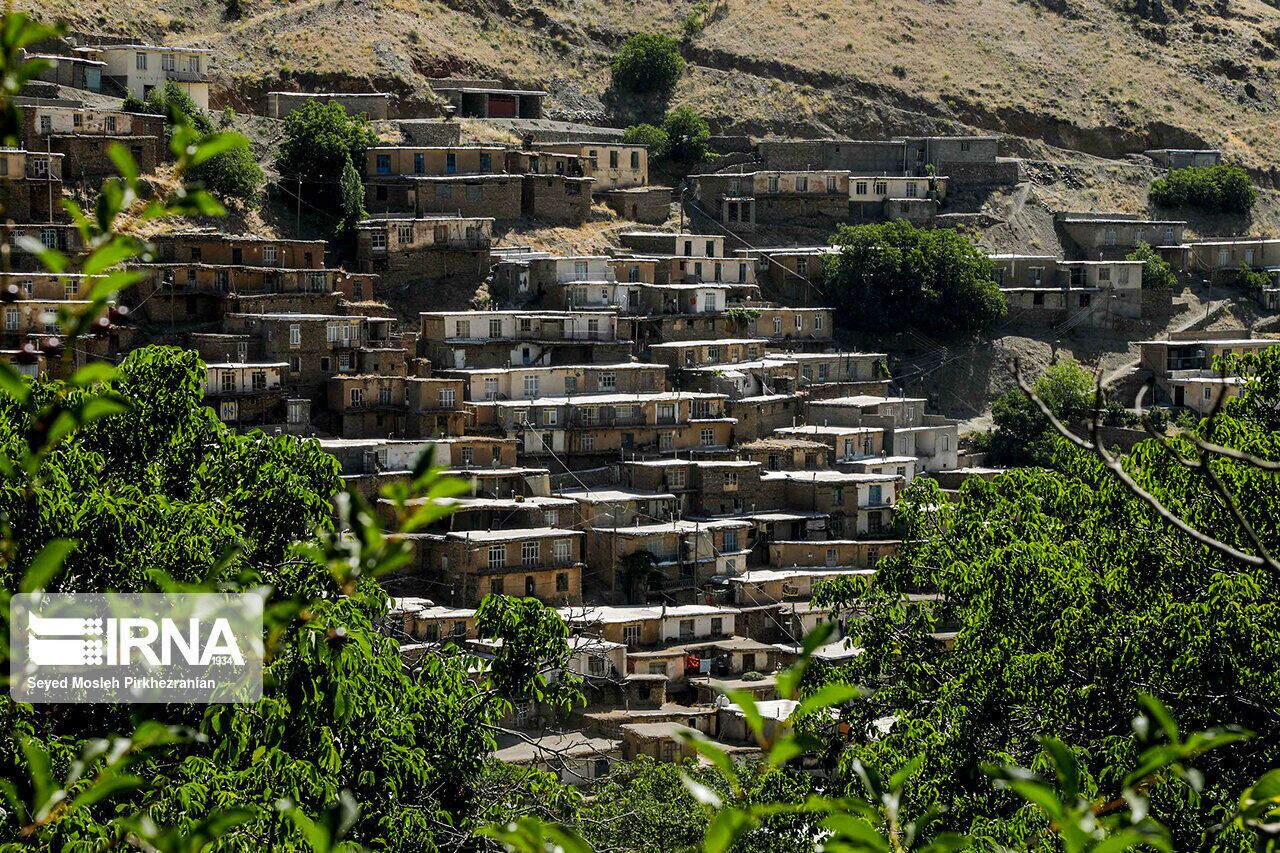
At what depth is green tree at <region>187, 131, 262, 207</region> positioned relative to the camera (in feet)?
139

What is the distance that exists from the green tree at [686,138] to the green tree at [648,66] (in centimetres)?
447

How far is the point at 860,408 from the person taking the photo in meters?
43.5

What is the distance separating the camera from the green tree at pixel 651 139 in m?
52.8

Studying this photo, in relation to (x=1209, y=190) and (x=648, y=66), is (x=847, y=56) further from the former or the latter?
(x=1209, y=190)

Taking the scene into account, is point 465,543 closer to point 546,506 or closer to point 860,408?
point 546,506

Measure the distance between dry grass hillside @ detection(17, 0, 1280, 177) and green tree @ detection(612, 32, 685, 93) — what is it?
26.5 inches

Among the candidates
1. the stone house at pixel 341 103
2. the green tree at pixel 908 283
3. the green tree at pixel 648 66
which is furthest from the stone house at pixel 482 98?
the green tree at pixel 908 283

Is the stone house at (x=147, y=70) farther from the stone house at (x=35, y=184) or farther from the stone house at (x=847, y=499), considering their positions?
the stone house at (x=847, y=499)

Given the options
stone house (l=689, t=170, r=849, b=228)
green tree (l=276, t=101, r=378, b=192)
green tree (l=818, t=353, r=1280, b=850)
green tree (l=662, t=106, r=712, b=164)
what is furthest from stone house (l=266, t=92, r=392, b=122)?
green tree (l=818, t=353, r=1280, b=850)

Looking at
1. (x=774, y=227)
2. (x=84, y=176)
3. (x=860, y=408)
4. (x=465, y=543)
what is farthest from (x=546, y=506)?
(x=774, y=227)

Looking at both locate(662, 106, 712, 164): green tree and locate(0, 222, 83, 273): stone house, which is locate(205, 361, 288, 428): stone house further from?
locate(662, 106, 712, 164): green tree

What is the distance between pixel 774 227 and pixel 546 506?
17.2 meters

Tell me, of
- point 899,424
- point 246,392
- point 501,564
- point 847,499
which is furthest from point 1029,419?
point 246,392

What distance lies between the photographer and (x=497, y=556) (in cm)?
3488
